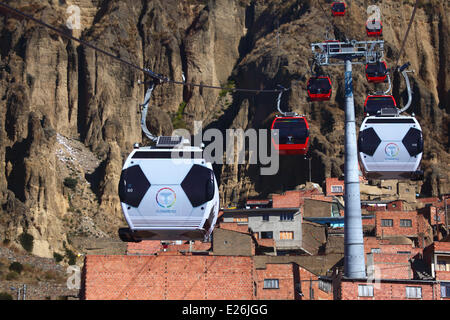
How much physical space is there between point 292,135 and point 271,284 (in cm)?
2199

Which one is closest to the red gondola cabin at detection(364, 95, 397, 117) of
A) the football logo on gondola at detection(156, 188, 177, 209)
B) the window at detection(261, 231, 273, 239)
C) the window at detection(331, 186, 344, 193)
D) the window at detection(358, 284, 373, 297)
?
the football logo on gondola at detection(156, 188, 177, 209)

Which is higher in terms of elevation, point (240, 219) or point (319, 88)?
point (319, 88)

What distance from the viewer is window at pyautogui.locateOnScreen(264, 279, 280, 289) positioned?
47188 mm

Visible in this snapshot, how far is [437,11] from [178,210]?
5047 inches

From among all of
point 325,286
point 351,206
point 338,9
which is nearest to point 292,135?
point 351,206

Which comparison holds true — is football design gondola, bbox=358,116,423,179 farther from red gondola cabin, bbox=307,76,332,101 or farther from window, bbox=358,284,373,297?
window, bbox=358,284,373,297

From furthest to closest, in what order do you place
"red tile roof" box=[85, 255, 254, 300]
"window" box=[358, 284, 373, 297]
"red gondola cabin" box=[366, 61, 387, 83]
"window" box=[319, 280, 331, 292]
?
"window" box=[319, 280, 331, 292], "red tile roof" box=[85, 255, 254, 300], "window" box=[358, 284, 373, 297], "red gondola cabin" box=[366, 61, 387, 83]

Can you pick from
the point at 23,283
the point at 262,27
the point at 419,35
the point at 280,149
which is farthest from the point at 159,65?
the point at 280,149

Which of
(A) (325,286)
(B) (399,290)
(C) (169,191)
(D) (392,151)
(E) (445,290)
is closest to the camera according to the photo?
(C) (169,191)

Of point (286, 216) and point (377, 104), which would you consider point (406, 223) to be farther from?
point (377, 104)

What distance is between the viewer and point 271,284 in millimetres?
47250

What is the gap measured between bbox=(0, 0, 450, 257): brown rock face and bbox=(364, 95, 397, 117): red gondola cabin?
6494cm
